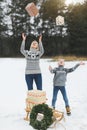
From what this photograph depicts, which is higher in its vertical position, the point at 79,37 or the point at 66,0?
the point at 66,0

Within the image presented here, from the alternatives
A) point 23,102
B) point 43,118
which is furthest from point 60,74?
point 23,102

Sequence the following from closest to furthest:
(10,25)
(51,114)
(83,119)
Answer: (51,114) → (83,119) → (10,25)

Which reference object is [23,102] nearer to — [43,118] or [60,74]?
[60,74]

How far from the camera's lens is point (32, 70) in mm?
8273

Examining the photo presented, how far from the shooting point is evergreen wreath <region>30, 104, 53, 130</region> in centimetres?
696

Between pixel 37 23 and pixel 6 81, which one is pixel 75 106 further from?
pixel 37 23

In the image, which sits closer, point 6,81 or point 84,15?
point 6,81

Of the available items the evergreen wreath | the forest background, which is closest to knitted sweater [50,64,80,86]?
the evergreen wreath

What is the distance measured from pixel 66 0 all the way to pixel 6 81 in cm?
3126

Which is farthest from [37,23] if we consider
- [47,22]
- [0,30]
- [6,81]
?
[6,81]

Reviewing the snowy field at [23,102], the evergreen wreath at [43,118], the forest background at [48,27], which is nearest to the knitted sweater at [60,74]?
the snowy field at [23,102]

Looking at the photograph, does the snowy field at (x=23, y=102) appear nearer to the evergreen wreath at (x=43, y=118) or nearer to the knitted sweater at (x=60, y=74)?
the evergreen wreath at (x=43, y=118)

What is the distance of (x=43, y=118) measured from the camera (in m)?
7.03

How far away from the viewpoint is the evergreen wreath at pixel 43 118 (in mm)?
6961
